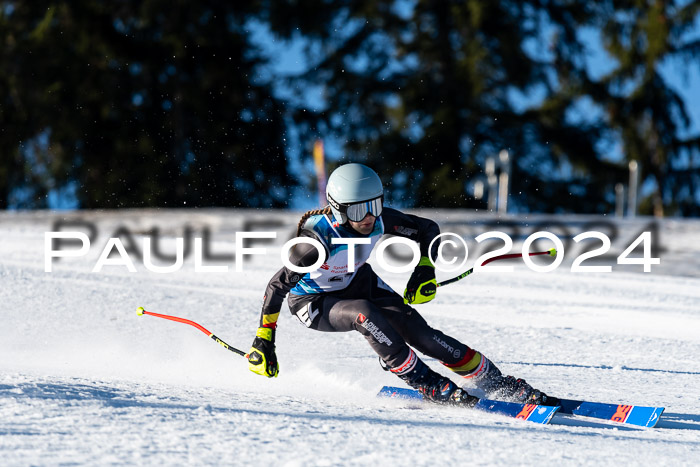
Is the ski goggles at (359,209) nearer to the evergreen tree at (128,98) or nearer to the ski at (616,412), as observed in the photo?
the ski at (616,412)

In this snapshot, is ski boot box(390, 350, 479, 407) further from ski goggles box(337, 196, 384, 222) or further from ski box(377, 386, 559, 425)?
ski goggles box(337, 196, 384, 222)

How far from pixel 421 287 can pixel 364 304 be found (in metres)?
0.39

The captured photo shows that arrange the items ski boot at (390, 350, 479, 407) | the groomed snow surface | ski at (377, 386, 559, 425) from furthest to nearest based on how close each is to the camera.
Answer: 1. ski boot at (390, 350, 479, 407)
2. ski at (377, 386, 559, 425)
3. the groomed snow surface

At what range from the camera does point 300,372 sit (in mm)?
5254

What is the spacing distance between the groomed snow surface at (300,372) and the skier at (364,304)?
0.71 ft

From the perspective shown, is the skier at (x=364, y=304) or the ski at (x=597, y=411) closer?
the ski at (x=597, y=411)

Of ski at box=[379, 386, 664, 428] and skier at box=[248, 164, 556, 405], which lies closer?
ski at box=[379, 386, 664, 428]

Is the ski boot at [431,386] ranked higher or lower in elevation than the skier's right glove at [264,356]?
lower

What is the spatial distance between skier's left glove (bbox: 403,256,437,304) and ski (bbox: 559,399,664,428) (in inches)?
31.7

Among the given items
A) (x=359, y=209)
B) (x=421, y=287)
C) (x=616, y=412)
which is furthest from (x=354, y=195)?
(x=616, y=412)

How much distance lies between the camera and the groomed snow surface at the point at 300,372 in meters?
3.31

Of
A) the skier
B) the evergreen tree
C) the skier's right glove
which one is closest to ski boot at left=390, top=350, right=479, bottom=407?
the skier

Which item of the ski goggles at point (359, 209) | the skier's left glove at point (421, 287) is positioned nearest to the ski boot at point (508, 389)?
the skier's left glove at point (421, 287)

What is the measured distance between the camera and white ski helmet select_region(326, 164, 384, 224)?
4293 mm
